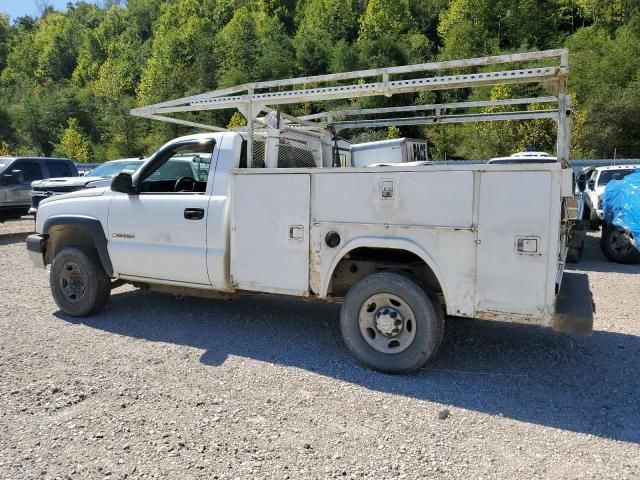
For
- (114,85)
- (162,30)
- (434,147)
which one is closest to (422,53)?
(434,147)

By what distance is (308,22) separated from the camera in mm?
83188

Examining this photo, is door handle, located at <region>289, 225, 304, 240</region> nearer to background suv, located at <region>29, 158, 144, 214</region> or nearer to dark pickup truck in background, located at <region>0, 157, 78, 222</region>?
background suv, located at <region>29, 158, 144, 214</region>

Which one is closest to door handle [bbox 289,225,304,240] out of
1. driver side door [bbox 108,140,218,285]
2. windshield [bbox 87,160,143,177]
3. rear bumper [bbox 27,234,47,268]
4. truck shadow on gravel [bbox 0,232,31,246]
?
driver side door [bbox 108,140,218,285]

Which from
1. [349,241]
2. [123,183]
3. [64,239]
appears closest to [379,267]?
[349,241]

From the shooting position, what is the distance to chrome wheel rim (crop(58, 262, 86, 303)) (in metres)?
5.77

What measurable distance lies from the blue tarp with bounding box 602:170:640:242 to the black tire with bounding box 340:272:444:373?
6.72m

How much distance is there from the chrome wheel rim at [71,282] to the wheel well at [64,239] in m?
0.30

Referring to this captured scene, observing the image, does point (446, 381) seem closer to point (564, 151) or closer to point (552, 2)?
point (564, 151)

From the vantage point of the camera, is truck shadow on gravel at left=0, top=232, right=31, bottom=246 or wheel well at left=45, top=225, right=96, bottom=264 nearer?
wheel well at left=45, top=225, right=96, bottom=264

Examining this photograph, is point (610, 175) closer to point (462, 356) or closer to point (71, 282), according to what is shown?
point (462, 356)

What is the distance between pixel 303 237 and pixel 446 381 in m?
1.70

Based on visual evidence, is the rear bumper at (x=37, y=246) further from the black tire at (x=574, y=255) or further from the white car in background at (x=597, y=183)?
the white car in background at (x=597, y=183)

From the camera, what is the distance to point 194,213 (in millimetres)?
5012

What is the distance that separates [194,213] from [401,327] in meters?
2.30
